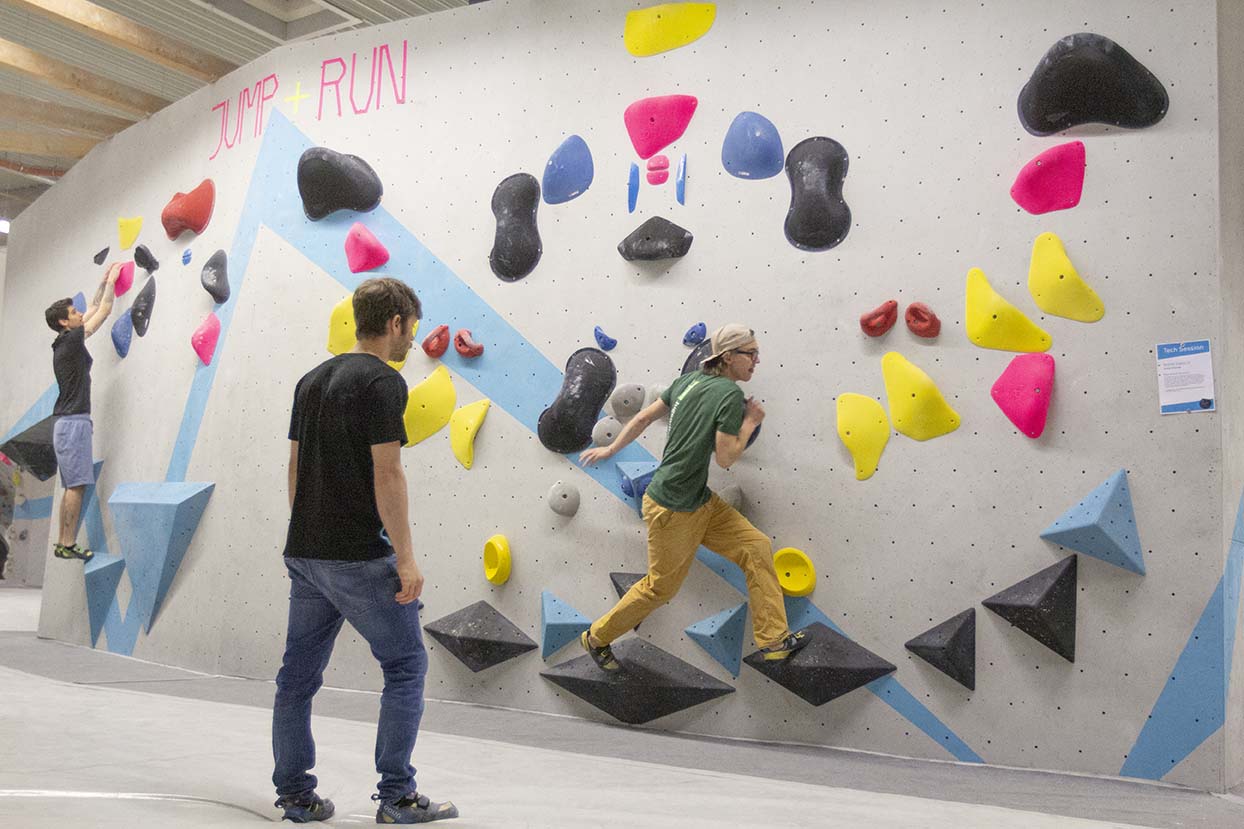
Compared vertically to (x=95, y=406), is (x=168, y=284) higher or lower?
higher

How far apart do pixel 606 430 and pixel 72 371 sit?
10.9 feet

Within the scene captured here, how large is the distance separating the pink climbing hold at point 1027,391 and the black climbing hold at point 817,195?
73 centimetres

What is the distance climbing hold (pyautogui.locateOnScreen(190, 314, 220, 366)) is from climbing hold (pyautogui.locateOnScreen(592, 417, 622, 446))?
2246mm

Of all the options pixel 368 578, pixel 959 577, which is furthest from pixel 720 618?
pixel 368 578

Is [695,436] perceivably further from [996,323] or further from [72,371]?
[72,371]

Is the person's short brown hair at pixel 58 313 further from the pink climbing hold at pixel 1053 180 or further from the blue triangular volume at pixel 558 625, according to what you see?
the pink climbing hold at pixel 1053 180

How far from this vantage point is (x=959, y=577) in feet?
10.9

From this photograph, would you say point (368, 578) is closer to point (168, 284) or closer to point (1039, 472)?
point (1039, 472)

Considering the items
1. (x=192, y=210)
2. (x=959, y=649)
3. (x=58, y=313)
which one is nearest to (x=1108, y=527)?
(x=959, y=649)

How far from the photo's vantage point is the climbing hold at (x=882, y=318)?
137 inches

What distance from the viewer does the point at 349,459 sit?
2260mm

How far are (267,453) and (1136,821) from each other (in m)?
3.73

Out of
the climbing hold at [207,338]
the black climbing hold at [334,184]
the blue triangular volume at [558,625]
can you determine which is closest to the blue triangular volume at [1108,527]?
the blue triangular volume at [558,625]

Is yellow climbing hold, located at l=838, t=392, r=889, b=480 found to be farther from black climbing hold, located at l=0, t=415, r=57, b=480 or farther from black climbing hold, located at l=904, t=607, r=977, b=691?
black climbing hold, located at l=0, t=415, r=57, b=480
